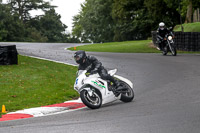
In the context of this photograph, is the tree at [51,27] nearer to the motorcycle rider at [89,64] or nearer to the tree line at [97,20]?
the tree line at [97,20]

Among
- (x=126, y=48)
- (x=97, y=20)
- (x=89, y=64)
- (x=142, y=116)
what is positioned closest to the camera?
(x=142, y=116)

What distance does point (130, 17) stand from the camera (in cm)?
6369

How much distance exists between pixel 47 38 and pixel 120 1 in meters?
27.9

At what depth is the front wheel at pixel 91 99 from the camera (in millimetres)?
9539

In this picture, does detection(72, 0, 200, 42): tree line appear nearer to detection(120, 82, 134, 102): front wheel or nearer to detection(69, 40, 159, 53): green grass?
detection(69, 40, 159, 53): green grass

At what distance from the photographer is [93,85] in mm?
9867

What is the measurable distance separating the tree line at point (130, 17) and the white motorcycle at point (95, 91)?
85.7ft

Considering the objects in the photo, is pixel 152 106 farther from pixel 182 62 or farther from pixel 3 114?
pixel 182 62

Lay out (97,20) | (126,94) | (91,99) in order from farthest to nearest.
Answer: (97,20) < (126,94) < (91,99)

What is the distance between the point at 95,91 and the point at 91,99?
23 centimetres

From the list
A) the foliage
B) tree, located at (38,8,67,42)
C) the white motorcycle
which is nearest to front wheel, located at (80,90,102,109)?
the white motorcycle

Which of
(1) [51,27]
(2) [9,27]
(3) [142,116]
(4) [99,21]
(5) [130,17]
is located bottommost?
(3) [142,116]

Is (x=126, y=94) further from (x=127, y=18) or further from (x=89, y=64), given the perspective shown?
(x=127, y=18)

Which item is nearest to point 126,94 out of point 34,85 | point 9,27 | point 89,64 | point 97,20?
point 89,64
